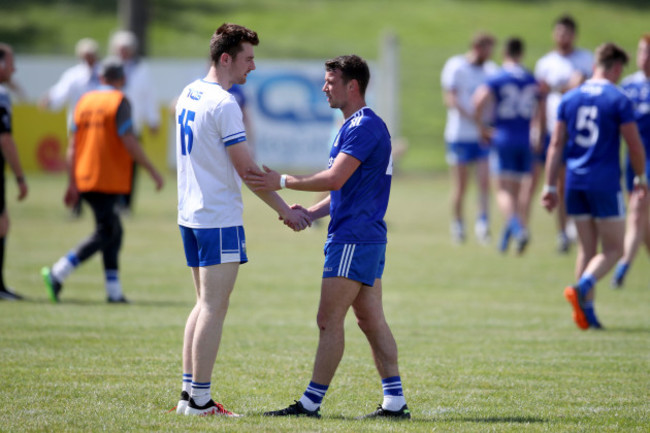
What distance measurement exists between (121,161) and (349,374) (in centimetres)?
363

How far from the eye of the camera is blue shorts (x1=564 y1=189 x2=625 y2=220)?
7.84m

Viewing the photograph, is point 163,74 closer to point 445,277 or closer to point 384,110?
point 384,110

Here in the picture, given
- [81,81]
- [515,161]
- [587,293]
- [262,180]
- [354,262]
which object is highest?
[81,81]

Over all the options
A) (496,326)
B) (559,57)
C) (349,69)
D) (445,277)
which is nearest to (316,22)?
(559,57)

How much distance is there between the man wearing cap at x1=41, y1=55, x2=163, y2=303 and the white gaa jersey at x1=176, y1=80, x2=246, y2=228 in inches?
147

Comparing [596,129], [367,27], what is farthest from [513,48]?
[367,27]

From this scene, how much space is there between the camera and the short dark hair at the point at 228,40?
16.6 ft

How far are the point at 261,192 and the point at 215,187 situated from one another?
247 millimetres

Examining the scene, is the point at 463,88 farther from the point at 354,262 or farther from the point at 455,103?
the point at 354,262

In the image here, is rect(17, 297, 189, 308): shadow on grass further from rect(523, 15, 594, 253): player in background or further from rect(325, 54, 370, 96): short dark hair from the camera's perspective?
rect(523, 15, 594, 253): player in background

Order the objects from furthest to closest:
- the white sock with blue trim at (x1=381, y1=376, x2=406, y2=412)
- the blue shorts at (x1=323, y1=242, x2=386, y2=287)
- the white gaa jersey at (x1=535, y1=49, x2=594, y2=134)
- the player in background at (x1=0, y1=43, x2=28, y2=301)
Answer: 1. the white gaa jersey at (x1=535, y1=49, x2=594, y2=134)
2. the player in background at (x1=0, y1=43, x2=28, y2=301)
3. the white sock with blue trim at (x1=381, y1=376, x2=406, y2=412)
4. the blue shorts at (x1=323, y1=242, x2=386, y2=287)

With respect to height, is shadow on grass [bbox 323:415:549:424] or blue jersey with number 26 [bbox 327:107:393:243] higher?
blue jersey with number 26 [bbox 327:107:393:243]

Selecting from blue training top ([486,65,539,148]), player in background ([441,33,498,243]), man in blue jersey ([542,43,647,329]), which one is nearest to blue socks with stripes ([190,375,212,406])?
man in blue jersey ([542,43,647,329])

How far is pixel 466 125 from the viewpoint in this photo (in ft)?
45.4
